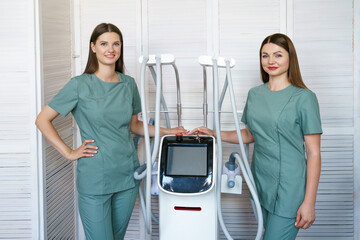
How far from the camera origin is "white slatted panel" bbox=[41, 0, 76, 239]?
7.72 ft

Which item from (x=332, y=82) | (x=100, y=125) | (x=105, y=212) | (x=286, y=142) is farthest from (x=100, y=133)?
(x=332, y=82)

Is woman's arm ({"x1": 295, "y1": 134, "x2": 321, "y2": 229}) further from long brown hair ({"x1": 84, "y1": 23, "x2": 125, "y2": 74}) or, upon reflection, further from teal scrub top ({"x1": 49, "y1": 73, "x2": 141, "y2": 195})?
long brown hair ({"x1": 84, "y1": 23, "x2": 125, "y2": 74})

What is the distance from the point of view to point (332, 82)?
8.95 feet

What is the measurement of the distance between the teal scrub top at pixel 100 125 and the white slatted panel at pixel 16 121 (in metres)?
0.26

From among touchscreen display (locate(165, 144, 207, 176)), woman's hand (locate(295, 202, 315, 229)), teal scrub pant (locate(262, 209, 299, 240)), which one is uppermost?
touchscreen display (locate(165, 144, 207, 176))

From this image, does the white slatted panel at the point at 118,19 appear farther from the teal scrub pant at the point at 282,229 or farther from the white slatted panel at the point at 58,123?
the teal scrub pant at the point at 282,229

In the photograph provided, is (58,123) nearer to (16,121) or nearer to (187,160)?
(16,121)

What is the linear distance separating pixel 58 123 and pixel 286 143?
129cm

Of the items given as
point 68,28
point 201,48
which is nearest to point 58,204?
point 68,28

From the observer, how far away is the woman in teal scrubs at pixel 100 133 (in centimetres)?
207

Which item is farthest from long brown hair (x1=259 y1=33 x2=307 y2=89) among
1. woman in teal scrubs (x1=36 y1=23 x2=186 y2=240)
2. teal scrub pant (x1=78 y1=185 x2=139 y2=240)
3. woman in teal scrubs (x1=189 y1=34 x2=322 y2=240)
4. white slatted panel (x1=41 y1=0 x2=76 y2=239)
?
white slatted panel (x1=41 y1=0 x2=76 y2=239)

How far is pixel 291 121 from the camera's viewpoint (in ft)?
6.30

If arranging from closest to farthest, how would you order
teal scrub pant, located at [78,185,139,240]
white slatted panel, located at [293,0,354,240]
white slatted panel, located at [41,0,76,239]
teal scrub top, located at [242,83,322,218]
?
teal scrub top, located at [242,83,322,218], teal scrub pant, located at [78,185,139,240], white slatted panel, located at [41,0,76,239], white slatted panel, located at [293,0,354,240]

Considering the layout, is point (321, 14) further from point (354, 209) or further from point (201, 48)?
point (354, 209)
